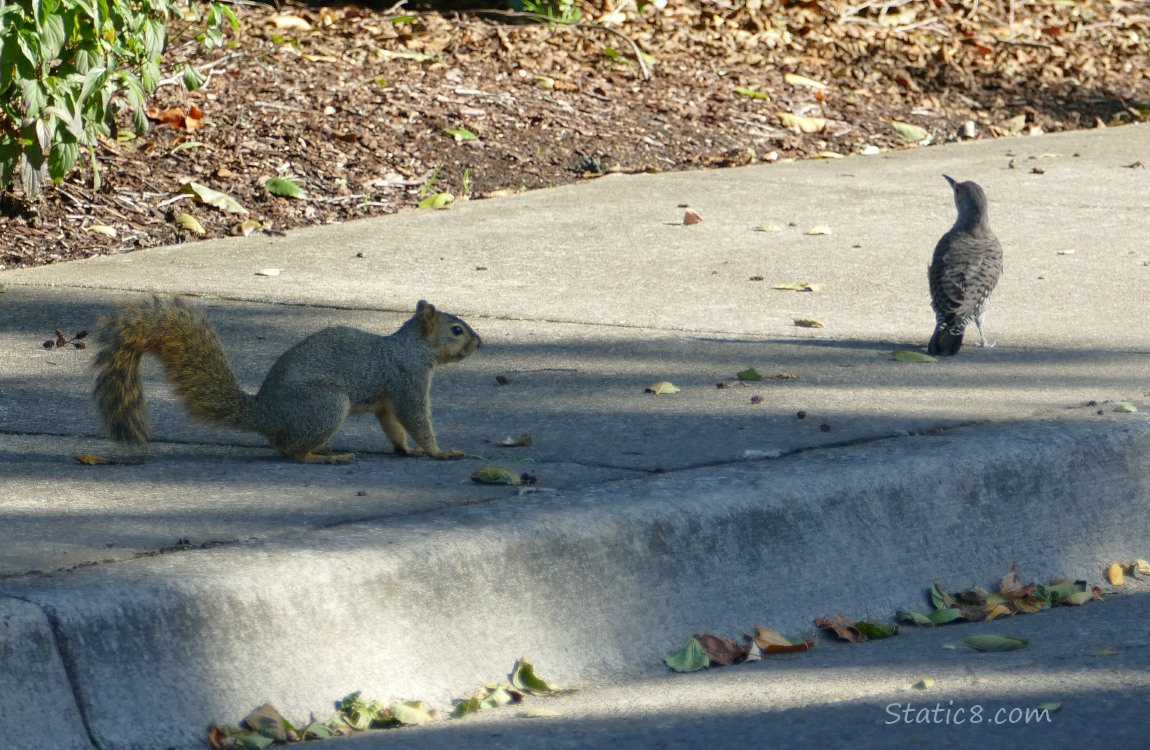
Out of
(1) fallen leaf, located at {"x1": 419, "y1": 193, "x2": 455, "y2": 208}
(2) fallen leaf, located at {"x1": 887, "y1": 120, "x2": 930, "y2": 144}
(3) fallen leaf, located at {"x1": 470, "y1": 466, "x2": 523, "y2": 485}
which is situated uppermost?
(2) fallen leaf, located at {"x1": 887, "y1": 120, "x2": 930, "y2": 144}

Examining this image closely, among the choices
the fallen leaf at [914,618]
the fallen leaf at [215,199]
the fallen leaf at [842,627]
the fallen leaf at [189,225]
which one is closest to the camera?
the fallen leaf at [842,627]

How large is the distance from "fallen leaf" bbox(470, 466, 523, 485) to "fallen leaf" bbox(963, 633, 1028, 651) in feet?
4.31

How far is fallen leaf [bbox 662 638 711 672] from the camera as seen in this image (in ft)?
12.9

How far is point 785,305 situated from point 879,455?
2.37 meters

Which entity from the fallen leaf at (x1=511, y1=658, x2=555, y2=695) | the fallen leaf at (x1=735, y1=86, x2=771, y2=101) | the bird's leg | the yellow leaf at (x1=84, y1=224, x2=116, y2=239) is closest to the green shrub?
the yellow leaf at (x1=84, y1=224, x2=116, y2=239)

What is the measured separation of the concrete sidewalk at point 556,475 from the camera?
3.50 metres

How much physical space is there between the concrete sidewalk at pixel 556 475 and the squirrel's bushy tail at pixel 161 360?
161mm

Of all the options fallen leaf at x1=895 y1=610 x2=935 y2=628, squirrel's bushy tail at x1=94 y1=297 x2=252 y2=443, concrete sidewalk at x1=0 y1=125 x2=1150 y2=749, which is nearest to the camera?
concrete sidewalk at x1=0 y1=125 x2=1150 y2=749

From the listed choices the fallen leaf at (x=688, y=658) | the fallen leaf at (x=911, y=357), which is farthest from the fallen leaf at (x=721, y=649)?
the fallen leaf at (x=911, y=357)

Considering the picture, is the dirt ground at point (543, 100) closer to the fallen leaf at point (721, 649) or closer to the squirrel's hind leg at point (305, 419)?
the squirrel's hind leg at point (305, 419)

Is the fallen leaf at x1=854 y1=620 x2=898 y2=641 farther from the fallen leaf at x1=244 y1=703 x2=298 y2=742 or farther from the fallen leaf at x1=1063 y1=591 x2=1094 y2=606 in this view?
the fallen leaf at x1=244 y1=703 x2=298 y2=742

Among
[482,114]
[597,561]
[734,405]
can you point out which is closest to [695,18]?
[482,114]

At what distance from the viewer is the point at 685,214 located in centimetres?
854

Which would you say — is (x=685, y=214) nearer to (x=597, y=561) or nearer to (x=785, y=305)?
(x=785, y=305)
